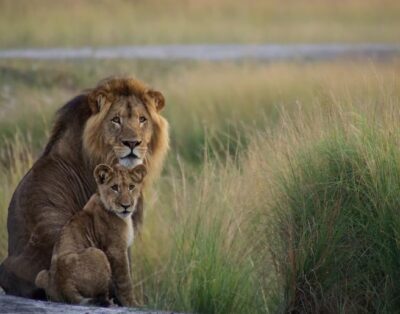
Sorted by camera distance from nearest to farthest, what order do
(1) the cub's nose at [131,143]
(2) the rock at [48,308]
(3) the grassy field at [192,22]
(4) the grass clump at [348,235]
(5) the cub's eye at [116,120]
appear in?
(2) the rock at [48,308]
(4) the grass clump at [348,235]
(1) the cub's nose at [131,143]
(5) the cub's eye at [116,120]
(3) the grassy field at [192,22]

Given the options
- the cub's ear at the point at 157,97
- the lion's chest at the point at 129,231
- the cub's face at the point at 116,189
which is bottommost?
the lion's chest at the point at 129,231

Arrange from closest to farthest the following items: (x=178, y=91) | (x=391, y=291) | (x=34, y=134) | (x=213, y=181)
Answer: (x=391, y=291), (x=213, y=181), (x=34, y=134), (x=178, y=91)

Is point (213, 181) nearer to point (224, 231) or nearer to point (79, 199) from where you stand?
point (224, 231)

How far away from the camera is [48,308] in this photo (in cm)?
749

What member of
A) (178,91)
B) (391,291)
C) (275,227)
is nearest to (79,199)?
(275,227)

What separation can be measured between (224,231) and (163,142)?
0.68 m

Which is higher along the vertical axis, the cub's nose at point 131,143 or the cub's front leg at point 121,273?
the cub's nose at point 131,143

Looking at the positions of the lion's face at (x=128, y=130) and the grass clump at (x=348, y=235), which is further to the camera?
the lion's face at (x=128, y=130)

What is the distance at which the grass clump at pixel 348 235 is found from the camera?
26.0ft

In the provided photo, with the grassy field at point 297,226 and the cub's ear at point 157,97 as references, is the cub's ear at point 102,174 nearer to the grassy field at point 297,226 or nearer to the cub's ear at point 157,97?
the cub's ear at point 157,97

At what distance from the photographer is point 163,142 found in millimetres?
8492

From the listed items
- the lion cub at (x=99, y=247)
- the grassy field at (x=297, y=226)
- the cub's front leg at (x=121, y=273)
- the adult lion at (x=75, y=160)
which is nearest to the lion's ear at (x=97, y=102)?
the adult lion at (x=75, y=160)

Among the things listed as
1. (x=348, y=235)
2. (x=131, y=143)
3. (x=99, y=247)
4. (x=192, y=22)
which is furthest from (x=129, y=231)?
(x=192, y=22)

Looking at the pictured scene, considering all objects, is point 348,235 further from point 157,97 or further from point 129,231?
point 157,97
